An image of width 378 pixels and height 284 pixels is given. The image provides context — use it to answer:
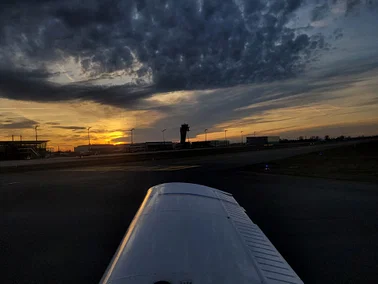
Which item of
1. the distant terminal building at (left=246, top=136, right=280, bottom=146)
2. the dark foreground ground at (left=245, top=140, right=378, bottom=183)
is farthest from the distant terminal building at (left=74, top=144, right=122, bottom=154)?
the dark foreground ground at (left=245, top=140, right=378, bottom=183)

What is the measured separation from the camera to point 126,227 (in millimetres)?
8391

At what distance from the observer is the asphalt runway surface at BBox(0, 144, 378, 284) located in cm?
551

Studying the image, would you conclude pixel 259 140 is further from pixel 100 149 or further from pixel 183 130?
pixel 100 149

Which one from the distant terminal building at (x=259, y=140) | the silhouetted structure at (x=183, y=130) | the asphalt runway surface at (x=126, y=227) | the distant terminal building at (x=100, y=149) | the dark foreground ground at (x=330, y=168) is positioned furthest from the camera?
the distant terminal building at (x=259, y=140)

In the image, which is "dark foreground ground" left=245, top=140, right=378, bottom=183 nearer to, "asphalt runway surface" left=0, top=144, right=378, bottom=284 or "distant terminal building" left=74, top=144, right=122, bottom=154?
A: "asphalt runway surface" left=0, top=144, right=378, bottom=284

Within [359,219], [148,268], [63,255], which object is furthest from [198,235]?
[359,219]

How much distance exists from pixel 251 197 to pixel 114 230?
6327 mm

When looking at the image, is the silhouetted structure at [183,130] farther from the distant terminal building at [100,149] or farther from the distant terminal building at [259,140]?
the distant terminal building at [259,140]

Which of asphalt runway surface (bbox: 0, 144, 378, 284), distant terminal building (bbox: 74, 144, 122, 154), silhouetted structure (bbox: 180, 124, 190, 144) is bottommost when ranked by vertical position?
asphalt runway surface (bbox: 0, 144, 378, 284)

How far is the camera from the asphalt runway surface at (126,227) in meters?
5.51

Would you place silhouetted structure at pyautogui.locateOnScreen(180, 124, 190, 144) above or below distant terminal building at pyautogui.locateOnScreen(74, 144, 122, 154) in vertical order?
above

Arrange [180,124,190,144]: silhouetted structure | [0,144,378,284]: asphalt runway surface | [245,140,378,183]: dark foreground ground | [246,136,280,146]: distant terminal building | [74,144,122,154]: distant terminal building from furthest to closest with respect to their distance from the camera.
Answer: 1. [246,136,280,146]: distant terminal building
2. [180,124,190,144]: silhouetted structure
3. [74,144,122,154]: distant terminal building
4. [245,140,378,183]: dark foreground ground
5. [0,144,378,284]: asphalt runway surface

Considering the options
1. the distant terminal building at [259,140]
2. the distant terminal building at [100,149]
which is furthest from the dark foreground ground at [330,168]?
the distant terminal building at [259,140]

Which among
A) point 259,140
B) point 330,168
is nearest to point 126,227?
point 330,168
